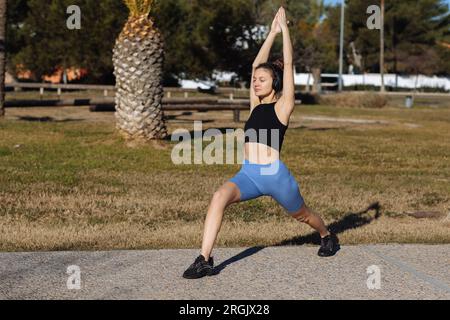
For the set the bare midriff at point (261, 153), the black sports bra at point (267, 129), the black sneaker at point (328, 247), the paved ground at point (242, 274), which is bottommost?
the paved ground at point (242, 274)

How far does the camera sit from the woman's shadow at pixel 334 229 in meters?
5.98

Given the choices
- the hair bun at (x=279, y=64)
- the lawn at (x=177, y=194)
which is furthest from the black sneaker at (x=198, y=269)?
the hair bun at (x=279, y=64)

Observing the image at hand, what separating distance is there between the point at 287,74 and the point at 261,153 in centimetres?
62

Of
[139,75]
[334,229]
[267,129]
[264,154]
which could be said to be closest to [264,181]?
[264,154]

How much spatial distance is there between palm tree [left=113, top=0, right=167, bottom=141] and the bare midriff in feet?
29.8

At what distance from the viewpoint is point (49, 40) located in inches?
1604

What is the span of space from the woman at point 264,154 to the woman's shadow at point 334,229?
1.25 ft

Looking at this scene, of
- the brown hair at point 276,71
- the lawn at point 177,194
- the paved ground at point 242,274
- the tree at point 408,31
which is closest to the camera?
Answer: the paved ground at point 242,274

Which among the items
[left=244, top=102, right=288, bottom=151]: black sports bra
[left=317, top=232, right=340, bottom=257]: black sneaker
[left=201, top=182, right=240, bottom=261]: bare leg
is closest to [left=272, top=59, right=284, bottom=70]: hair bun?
[left=244, top=102, right=288, bottom=151]: black sports bra

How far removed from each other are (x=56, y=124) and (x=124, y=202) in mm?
10663

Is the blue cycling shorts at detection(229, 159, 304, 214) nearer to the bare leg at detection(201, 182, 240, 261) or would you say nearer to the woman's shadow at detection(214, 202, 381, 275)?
the bare leg at detection(201, 182, 240, 261)

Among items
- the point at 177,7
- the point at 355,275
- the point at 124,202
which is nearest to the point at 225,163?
the point at 124,202

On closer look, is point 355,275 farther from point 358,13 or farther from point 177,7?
point 358,13

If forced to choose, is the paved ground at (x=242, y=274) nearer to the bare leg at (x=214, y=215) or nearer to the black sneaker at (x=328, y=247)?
the black sneaker at (x=328, y=247)
